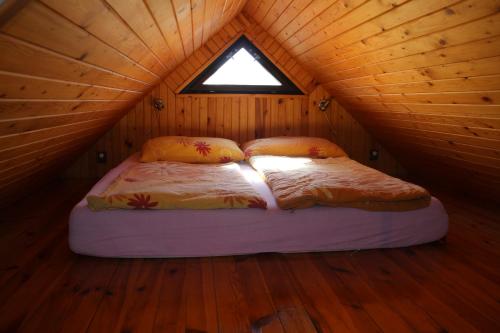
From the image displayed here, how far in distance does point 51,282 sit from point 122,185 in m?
0.66

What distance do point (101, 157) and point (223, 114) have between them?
4.17 ft

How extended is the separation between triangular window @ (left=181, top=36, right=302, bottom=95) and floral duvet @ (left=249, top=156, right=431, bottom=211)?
1413 millimetres

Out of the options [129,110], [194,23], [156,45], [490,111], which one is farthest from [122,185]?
[490,111]

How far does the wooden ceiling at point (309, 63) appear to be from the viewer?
1245 mm

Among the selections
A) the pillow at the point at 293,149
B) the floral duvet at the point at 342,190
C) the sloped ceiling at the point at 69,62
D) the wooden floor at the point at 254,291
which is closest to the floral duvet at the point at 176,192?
the floral duvet at the point at 342,190

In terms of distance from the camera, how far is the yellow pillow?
127 inches

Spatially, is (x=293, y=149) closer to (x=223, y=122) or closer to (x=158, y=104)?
(x=223, y=122)

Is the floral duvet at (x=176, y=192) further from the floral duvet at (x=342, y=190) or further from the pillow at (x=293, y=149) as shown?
the pillow at (x=293, y=149)

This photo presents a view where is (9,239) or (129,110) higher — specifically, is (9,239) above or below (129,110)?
below

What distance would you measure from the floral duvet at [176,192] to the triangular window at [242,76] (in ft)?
4.86

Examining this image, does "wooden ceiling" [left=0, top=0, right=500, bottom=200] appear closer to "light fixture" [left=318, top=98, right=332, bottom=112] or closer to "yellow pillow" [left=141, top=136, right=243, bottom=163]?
"light fixture" [left=318, top=98, right=332, bottom=112]

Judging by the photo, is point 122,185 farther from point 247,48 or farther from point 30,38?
point 247,48

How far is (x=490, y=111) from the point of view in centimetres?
210

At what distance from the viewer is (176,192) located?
2105 mm
